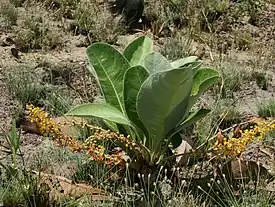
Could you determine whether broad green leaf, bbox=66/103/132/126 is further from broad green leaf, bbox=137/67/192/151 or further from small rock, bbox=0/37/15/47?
small rock, bbox=0/37/15/47

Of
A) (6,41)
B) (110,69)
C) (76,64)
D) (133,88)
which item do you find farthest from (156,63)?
(6,41)

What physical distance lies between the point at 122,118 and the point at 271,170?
3.37 feet

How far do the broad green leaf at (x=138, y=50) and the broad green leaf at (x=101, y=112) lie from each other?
41cm

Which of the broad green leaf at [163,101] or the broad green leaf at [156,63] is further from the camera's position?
the broad green leaf at [156,63]

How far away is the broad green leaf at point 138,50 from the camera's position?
3.72 meters

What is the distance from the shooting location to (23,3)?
6.37 metres

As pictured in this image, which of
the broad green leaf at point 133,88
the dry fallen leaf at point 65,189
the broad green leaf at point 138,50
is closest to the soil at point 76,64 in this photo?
the dry fallen leaf at point 65,189

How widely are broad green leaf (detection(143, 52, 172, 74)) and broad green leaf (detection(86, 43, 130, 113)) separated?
7.0 inches

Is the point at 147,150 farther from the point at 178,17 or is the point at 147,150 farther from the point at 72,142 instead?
the point at 178,17

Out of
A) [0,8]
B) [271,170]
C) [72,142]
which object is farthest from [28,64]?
[271,170]

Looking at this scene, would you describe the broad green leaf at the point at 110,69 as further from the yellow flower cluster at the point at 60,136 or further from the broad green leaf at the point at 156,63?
the yellow flower cluster at the point at 60,136

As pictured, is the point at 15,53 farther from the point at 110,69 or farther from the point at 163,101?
the point at 163,101

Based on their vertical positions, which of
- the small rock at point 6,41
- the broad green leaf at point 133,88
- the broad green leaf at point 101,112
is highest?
the broad green leaf at point 133,88

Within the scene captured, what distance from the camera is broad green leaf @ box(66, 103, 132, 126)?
3.34 m
